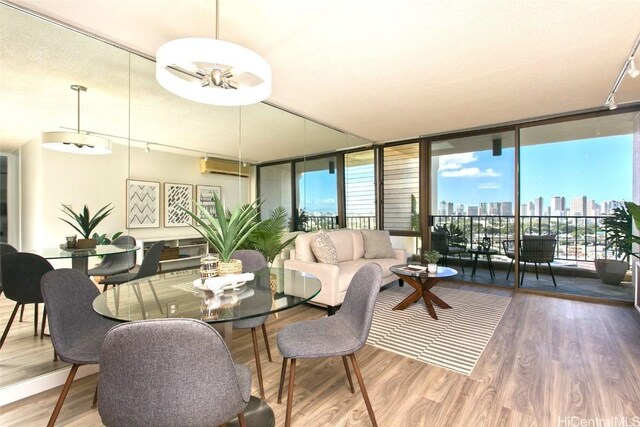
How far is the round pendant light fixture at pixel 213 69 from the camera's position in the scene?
138cm

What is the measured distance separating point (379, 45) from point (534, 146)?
351 centimetres

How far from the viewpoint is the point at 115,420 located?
3.01 ft

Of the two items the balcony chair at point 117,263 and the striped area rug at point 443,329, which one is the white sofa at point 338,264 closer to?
the striped area rug at point 443,329

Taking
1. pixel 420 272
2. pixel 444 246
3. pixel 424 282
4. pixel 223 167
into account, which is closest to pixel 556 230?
pixel 444 246

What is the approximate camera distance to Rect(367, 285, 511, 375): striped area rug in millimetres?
2395

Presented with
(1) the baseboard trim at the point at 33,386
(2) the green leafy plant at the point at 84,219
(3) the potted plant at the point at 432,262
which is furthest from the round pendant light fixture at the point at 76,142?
(3) the potted plant at the point at 432,262

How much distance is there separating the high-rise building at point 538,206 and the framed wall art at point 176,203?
15.6ft

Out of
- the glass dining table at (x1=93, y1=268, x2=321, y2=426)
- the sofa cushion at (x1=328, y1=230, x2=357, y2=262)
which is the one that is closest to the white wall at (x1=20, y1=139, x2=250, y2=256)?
the glass dining table at (x1=93, y1=268, x2=321, y2=426)

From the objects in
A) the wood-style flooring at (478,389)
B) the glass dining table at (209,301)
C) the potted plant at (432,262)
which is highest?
the glass dining table at (209,301)

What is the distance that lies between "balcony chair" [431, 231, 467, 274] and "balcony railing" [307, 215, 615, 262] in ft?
0.59

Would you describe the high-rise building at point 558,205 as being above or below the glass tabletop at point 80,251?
above

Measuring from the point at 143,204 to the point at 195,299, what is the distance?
144 cm

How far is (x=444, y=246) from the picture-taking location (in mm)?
5145

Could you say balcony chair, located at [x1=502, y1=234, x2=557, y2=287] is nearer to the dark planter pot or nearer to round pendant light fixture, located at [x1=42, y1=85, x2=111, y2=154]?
the dark planter pot
